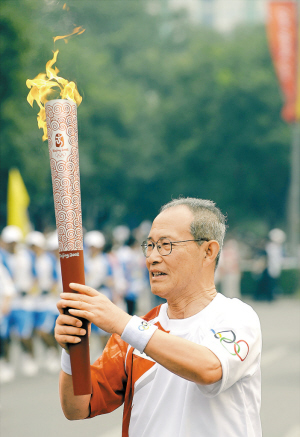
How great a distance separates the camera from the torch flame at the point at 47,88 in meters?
2.16

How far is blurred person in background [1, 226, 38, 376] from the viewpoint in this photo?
8.48 meters

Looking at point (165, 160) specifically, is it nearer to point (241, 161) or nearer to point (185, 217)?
point (241, 161)

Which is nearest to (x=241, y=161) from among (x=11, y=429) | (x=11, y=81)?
(x=11, y=81)

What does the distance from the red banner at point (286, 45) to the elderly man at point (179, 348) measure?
15.7 meters

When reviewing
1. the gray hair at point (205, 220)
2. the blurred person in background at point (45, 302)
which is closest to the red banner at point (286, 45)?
the blurred person in background at point (45, 302)

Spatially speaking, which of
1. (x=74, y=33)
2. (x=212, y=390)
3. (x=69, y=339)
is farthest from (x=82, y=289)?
(x=74, y=33)

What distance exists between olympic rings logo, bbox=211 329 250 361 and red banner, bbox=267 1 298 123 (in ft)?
52.2

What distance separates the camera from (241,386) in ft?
7.00

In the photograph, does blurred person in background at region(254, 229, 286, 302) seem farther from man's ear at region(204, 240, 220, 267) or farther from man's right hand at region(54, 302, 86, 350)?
man's right hand at region(54, 302, 86, 350)

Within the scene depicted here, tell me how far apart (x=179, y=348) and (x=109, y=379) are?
48 cm

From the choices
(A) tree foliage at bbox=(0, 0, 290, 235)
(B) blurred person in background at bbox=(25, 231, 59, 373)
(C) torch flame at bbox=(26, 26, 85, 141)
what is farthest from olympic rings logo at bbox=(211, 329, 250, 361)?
(A) tree foliage at bbox=(0, 0, 290, 235)

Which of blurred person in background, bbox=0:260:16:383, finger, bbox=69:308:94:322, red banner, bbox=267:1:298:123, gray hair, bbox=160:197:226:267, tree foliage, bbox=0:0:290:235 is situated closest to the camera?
finger, bbox=69:308:94:322

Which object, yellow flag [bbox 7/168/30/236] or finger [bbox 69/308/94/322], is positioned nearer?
finger [bbox 69/308/94/322]

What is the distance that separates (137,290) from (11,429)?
5.25 metres
